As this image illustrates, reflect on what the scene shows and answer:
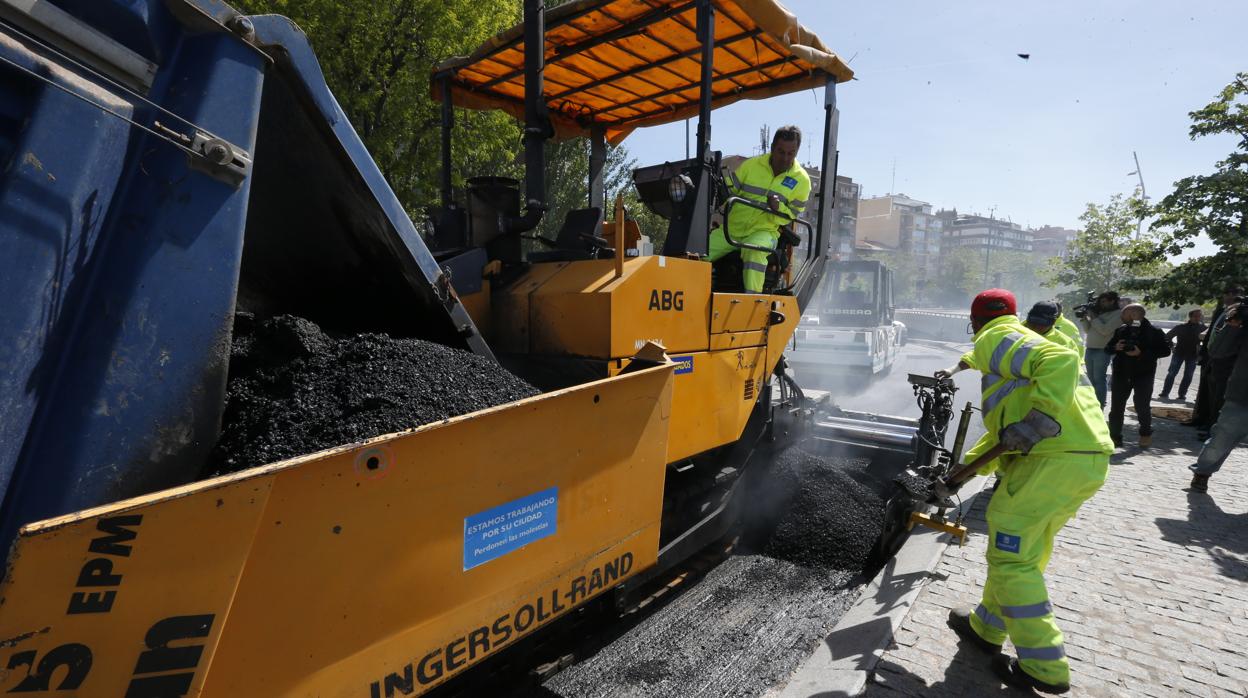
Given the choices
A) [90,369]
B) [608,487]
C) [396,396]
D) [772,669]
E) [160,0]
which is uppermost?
[160,0]

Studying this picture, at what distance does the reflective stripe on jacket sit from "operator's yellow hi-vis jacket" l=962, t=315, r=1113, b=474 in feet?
4.99

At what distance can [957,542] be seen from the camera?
12.7ft

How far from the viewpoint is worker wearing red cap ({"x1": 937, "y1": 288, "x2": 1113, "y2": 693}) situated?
106 inches

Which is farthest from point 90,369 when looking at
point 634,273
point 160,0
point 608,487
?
point 634,273

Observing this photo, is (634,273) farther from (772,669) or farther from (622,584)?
(772,669)

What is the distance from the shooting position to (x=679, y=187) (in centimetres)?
335

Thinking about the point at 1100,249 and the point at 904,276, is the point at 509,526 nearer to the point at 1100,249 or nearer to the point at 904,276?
the point at 1100,249

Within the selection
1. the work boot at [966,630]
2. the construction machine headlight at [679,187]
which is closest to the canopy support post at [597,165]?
the construction machine headlight at [679,187]

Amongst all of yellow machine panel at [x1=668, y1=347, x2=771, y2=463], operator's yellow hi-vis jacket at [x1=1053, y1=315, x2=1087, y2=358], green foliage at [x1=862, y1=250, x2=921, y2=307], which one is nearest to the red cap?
operator's yellow hi-vis jacket at [x1=1053, y1=315, x2=1087, y2=358]

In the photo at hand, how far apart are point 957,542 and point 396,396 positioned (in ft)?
11.7

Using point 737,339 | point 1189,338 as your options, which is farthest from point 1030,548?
point 1189,338

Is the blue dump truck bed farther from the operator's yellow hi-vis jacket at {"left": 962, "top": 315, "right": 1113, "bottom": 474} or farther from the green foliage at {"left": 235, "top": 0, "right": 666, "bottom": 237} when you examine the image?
the green foliage at {"left": 235, "top": 0, "right": 666, "bottom": 237}

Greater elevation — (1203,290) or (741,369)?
(1203,290)

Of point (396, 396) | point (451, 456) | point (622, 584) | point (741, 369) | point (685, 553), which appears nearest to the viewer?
point (451, 456)
